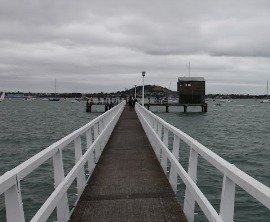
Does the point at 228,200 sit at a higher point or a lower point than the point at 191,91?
lower

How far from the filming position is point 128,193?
24.1ft

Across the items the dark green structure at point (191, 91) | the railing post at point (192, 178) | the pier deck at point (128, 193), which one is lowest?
the pier deck at point (128, 193)

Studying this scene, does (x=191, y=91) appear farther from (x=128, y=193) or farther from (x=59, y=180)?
(x=59, y=180)

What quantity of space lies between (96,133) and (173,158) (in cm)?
453

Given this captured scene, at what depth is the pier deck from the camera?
606 centimetres

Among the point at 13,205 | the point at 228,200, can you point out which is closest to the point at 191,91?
the point at 228,200

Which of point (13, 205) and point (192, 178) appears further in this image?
point (192, 178)

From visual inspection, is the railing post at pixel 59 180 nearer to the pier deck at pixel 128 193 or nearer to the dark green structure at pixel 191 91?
the pier deck at pixel 128 193

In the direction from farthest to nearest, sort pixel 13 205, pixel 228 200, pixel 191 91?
pixel 191 91, pixel 228 200, pixel 13 205

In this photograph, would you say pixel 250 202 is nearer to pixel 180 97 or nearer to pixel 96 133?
pixel 96 133

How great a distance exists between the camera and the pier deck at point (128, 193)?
6.06 meters

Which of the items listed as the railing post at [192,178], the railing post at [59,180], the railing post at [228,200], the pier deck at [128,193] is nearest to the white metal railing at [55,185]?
the railing post at [59,180]

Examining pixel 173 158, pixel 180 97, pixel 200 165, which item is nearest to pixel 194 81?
pixel 180 97

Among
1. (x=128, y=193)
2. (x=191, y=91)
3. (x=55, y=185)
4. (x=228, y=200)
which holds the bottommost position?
(x=128, y=193)
